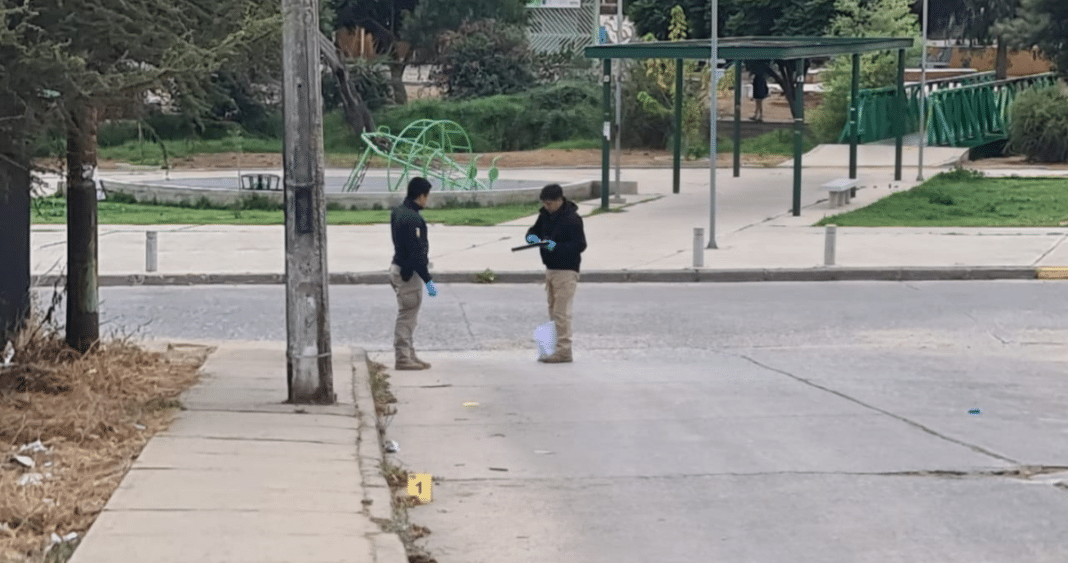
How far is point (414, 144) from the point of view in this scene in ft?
99.8

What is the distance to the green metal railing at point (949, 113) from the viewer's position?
3853 cm

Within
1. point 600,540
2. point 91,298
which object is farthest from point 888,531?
point 91,298

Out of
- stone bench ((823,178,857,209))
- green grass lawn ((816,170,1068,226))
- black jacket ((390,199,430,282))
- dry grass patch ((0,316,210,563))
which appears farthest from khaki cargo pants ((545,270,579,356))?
stone bench ((823,178,857,209))

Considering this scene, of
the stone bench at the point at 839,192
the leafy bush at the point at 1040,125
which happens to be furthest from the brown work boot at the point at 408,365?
the leafy bush at the point at 1040,125

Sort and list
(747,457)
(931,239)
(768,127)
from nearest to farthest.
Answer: (747,457), (931,239), (768,127)

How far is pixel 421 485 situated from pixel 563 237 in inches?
199

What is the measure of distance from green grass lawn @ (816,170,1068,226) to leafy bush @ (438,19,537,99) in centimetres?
2263

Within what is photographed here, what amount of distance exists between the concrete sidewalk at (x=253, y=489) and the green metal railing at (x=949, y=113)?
96.2ft

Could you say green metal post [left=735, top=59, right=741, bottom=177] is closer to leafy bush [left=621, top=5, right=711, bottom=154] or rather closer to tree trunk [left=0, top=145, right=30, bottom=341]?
leafy bush [left=621, top=5, right=711, bottom=154]

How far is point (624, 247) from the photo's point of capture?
2277 cm

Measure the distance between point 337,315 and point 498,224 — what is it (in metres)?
9.14

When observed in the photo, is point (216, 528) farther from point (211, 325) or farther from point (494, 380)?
point (211, 325)

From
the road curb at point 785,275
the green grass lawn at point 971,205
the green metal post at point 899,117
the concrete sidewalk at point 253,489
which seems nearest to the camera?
the concrete sidewalk at point 253,489

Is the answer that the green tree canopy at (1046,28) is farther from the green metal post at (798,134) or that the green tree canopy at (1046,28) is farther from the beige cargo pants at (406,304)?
the beige cargo pants at (406,304)
